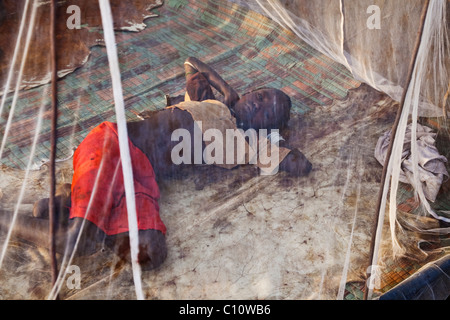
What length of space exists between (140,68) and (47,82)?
63 centimetres

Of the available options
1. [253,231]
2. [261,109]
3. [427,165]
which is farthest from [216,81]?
[427,165]

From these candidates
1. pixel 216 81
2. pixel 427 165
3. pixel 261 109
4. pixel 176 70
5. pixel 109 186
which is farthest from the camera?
pixel 176 70

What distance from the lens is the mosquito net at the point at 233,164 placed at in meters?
1.91

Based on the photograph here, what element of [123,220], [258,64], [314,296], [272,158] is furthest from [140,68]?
[314,296]

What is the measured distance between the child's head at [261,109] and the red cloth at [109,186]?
2.03 ft

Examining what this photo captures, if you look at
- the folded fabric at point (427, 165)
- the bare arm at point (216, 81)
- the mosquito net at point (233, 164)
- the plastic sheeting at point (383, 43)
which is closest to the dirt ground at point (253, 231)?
the mosquito net at point (233, 164)

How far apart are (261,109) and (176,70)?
101 cm

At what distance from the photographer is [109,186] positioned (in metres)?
1.97

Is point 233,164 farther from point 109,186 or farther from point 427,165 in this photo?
point 427,165

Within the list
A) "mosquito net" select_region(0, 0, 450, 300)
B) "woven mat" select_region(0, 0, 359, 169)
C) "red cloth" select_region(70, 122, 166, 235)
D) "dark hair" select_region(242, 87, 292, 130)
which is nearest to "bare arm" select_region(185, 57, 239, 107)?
"mosquito net" select_region(0, 0, 450, 300)

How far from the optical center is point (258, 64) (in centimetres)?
335

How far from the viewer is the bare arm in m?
2.62

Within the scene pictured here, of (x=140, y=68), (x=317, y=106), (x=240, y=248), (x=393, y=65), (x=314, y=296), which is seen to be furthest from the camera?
(x=140, y=68)

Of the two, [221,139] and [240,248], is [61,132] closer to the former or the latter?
[221,139]
